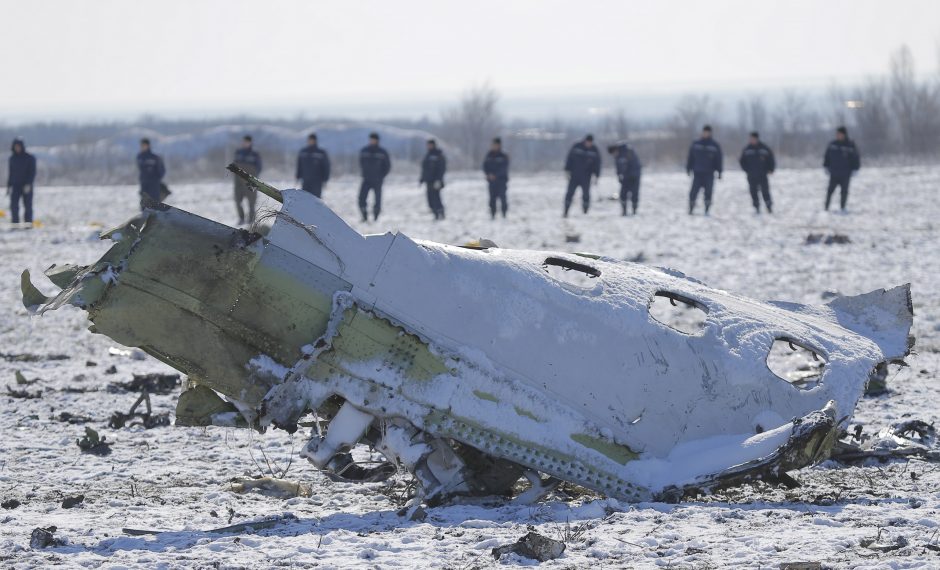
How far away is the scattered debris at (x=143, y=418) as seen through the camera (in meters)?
9.08

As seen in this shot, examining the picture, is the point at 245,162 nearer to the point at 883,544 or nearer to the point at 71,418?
the point at 71,418

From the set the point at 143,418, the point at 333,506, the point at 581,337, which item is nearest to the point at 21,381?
the point at 143,418

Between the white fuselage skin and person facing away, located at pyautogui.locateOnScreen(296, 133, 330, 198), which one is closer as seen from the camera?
the white fuselage skin

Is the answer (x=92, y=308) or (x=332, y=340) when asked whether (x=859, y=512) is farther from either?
(x=92, y=308)

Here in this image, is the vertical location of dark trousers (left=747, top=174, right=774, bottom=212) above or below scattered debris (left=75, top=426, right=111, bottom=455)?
above

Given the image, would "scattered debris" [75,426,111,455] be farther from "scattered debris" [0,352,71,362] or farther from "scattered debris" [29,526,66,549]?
"scattered debris" [0,352,71,362]

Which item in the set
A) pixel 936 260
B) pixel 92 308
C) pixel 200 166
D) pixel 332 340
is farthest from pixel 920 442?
pixel 200 166

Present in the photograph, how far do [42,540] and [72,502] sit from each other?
106 cm

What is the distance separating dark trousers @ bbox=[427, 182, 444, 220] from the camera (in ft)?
80.6

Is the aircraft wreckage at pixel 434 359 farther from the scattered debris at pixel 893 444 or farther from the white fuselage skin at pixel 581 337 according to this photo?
the scattered debris at pixel 893 444

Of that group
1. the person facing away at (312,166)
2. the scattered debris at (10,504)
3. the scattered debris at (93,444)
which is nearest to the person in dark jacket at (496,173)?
the person facing away at (312,166)

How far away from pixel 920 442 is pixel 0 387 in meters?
7.57

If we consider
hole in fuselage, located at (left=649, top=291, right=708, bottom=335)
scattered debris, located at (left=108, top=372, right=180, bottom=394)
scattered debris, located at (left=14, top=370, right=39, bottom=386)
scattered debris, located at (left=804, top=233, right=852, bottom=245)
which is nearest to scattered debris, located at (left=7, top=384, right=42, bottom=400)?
scattered debris, located at (left=14, top=370, right=39, bottom=386)

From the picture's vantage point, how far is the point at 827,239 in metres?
19.1
